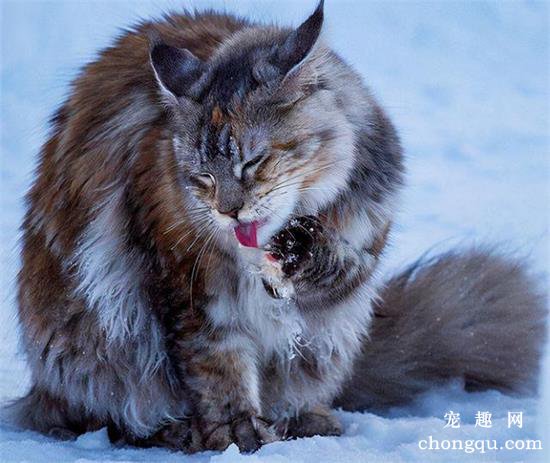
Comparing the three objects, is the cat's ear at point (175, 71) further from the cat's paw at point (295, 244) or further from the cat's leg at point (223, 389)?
the cat's leg at point (223, 389)

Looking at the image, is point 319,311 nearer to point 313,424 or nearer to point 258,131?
point 313,424

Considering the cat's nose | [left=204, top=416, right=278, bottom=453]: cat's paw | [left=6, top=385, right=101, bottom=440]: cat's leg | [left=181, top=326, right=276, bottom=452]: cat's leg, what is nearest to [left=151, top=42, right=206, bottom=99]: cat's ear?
the cat's nose

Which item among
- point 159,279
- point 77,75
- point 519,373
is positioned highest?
point 77,75

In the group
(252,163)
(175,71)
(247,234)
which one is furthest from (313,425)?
(175,71)

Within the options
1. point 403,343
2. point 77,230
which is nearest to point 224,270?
point 77,230

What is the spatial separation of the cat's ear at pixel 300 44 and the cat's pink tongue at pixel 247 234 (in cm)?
47

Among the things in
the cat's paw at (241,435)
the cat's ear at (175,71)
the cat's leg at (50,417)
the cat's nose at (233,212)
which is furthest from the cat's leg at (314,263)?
the cat's leg at (50,417)

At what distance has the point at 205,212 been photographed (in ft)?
10.8

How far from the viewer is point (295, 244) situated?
11.0ft

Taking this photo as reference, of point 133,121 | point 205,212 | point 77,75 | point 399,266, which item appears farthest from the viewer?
point 399,266

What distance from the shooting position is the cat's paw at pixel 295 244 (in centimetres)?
333

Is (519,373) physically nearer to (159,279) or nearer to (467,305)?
(467,305)

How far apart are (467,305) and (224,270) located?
119cm

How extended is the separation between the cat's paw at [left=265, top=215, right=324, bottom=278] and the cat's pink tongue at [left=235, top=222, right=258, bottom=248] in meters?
0.07
